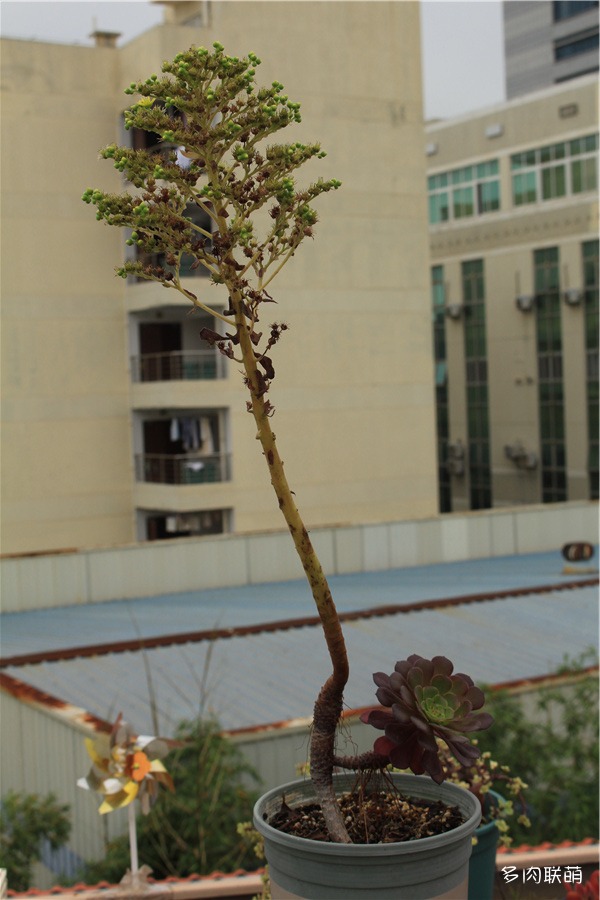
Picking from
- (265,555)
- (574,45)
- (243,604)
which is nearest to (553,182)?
(265,555)

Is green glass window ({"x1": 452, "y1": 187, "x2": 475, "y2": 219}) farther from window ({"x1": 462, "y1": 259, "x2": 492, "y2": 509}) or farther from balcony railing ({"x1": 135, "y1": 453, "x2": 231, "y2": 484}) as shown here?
balcony railing ({"x1": 135, "y1": 453, "x2": 231, "y2": 484})

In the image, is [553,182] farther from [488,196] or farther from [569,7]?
[569,7]

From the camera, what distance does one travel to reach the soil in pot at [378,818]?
2.35 m

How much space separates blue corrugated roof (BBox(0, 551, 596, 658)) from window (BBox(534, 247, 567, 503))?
38.9 ft

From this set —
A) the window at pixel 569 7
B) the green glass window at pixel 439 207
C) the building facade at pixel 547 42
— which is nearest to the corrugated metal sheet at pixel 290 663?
the green glass window at pixel 439 207

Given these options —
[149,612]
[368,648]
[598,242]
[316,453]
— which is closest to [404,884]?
[368,648]

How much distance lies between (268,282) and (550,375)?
2656cm

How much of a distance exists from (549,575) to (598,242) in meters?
13.8

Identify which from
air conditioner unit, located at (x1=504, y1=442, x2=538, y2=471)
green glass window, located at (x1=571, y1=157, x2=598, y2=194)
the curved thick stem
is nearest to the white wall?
air conditioner unit, located at (x1=504, y1=442, x2=538, y2=471)

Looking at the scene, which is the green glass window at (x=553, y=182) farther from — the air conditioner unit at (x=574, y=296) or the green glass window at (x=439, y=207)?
the green glass window at (x=439, y=207)

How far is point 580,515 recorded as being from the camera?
17297 mm

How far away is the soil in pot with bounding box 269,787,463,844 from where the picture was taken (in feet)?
7.70

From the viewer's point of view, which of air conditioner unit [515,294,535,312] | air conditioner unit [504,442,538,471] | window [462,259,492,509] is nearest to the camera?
air conditioner unit [515,294,535,312]

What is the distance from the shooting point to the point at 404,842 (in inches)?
82.4
